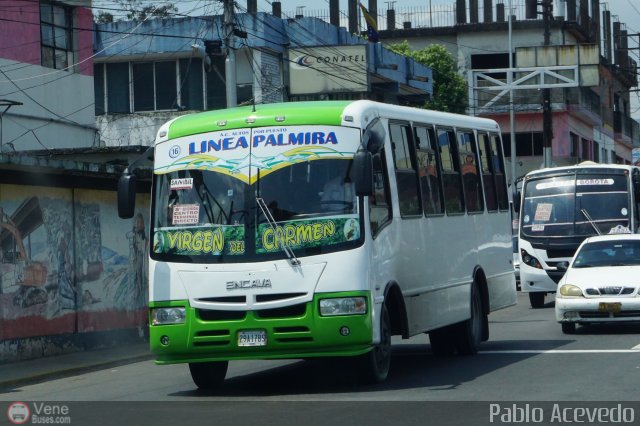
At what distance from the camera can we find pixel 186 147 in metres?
13.4

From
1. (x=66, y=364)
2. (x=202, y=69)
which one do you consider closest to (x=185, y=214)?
(x=66, y=364)

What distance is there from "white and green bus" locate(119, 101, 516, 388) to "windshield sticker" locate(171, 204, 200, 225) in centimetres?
1

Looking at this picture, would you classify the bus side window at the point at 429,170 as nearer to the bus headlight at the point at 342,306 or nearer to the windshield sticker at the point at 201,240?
the bus headlight at the point at 342,306

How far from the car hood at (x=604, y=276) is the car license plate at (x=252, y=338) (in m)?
8.20

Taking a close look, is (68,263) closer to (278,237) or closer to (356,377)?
(356,377)

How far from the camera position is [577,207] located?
29234 millimetres

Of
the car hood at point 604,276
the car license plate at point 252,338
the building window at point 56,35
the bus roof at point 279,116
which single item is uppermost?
the building window at point 56,35

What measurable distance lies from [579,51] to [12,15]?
21.4 metres

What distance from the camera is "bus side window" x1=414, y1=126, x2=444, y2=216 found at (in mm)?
15141

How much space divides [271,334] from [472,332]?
16.9ft

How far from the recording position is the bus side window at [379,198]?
42.6 feet

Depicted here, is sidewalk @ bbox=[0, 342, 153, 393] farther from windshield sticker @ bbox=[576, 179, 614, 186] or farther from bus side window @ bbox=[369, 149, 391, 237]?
windshield sticker @ bbox=[576, 179, 614, 186]

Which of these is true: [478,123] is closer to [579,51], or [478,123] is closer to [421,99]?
[579,51]

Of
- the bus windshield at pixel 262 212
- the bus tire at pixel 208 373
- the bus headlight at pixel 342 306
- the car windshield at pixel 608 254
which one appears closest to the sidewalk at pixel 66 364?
the bus tire at pixel 208 373
